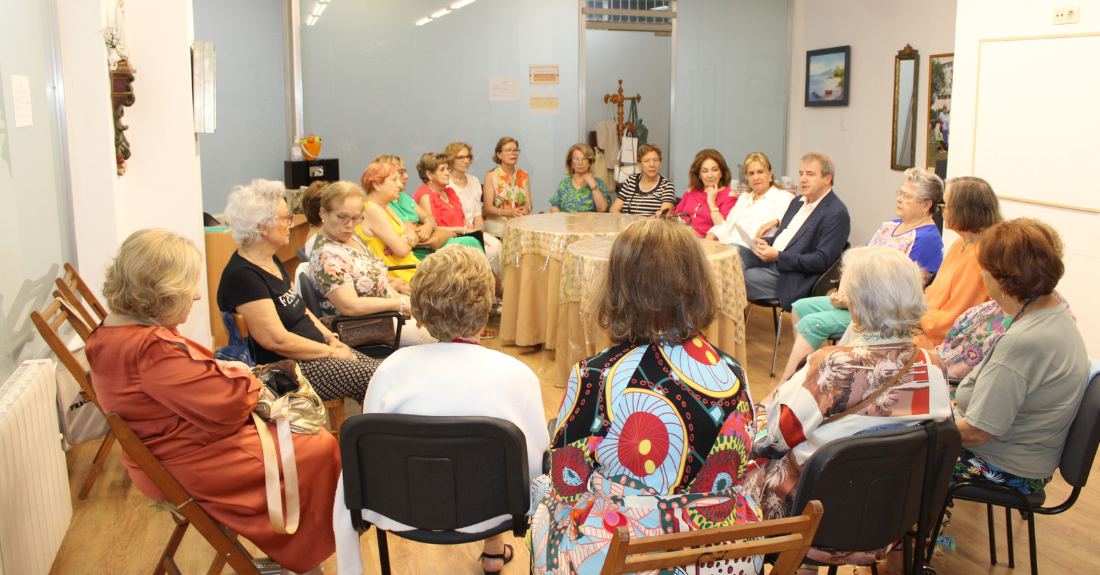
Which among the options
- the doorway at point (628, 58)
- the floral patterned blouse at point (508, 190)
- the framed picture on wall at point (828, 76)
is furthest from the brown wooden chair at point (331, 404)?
the framed picture on wall at point (828, 76)

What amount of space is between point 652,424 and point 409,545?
4.65ft

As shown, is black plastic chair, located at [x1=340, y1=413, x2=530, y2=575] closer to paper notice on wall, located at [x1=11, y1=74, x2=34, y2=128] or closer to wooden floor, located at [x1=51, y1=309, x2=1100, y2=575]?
wooden floor, located at [x1=51, y1=309, x2=1100, y2=575]

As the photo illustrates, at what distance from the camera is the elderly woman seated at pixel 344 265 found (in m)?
3.16

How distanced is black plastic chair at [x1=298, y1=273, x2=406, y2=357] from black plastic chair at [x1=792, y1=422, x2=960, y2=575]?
2011mm

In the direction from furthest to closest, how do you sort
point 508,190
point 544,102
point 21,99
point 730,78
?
point 730,78, point 544,102, point 508,190, point 21,99

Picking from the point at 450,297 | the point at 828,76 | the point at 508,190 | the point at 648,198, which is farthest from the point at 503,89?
the point at 450,297

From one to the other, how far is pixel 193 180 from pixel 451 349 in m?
2.89

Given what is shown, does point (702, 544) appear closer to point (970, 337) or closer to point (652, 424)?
point (652, 424)

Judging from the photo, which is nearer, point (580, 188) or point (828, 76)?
point (580, 188)

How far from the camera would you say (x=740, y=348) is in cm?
371

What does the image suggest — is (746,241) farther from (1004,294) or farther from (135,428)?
(135,428)

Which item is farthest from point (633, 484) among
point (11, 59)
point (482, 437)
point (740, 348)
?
point (11, 59)

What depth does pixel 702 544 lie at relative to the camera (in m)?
1.32

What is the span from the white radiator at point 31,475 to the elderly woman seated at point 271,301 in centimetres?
61
